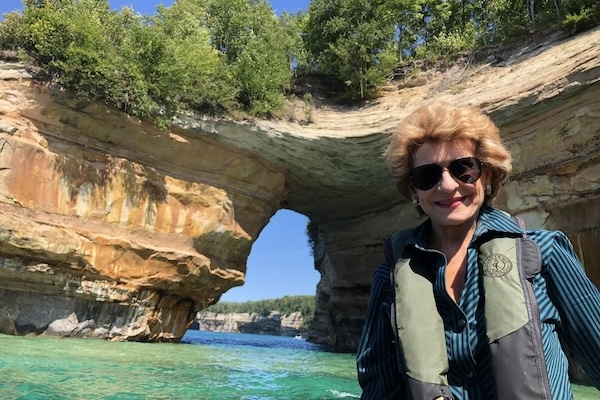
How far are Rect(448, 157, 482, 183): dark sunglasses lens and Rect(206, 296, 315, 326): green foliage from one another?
268 ft

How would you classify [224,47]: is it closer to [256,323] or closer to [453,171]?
[453,171]

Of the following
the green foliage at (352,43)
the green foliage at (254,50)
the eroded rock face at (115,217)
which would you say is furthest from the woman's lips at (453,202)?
the green foliage at (352,43)

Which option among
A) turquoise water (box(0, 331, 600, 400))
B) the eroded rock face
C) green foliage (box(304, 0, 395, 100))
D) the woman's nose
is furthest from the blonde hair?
green foliage (box(304, 0, 395, 100))

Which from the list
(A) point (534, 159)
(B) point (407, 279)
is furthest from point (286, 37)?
(B) point (407, 279)

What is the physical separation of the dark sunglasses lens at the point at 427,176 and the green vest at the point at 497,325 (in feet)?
0.81

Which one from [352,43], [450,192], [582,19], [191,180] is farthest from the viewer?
[352,43]

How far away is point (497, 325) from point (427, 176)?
19.9 inches

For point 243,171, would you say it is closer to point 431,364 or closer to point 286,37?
point 286,37

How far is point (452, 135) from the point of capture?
148cm

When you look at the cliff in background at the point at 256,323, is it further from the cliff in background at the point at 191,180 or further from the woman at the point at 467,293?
the woman at the point at 467,293

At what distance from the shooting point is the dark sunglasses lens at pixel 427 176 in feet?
4.89

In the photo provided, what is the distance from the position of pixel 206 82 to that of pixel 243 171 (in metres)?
2.72

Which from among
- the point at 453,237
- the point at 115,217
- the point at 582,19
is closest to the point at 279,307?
the point at 115,217

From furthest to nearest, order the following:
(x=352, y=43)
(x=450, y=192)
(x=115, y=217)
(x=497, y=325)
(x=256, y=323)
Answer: (x=256, y=323)
(x=352, y=43)
(x=115, y=217)
(x=450, y=192)
(x=497, y=325)
